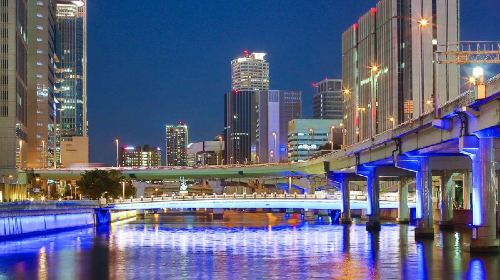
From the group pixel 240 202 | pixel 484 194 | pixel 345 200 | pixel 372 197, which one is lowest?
pixel 240 202

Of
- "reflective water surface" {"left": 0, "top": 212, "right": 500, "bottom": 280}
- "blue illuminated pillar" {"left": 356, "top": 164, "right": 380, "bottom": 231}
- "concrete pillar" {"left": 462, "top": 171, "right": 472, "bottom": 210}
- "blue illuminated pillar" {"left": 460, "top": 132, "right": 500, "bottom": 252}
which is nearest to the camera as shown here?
"reflective water surface" {"left": 0, "top": 212, "right": 500, "bottom": 280}

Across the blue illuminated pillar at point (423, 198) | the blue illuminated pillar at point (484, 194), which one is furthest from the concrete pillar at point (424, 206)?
the blue illuminated pillar at point (484, 194)

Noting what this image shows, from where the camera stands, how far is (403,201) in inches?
5763

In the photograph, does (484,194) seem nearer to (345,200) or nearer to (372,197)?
(372,197)

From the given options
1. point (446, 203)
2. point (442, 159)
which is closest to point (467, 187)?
point (446, 203)

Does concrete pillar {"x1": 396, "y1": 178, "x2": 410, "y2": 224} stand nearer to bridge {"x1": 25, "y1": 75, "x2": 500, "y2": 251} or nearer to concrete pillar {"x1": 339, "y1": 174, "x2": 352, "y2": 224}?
bridge {"x1": 25, "y1": 75, "x2": 500, "y2": 251}

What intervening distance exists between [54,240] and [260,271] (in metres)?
44.8

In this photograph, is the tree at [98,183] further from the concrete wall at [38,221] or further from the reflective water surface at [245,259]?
the reflective water surface at [245,259]

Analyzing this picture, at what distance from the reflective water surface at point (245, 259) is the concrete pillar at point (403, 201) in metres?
49.8

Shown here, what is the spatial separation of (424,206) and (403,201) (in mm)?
55004

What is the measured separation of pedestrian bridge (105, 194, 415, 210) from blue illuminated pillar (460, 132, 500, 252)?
8474cm

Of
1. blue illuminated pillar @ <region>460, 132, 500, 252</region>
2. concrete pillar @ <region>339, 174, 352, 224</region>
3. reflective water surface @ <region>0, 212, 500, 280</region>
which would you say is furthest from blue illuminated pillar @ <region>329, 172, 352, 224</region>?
blue illuminated pillar @ <region>460, 132, 500, 252</region>

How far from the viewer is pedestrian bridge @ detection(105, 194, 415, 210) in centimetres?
15038

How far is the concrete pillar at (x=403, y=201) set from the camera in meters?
144
